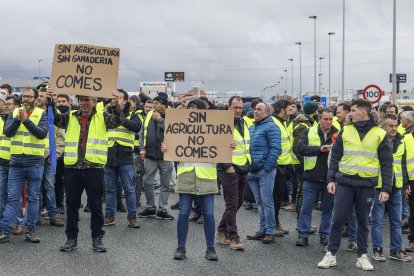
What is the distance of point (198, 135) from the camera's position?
793cm

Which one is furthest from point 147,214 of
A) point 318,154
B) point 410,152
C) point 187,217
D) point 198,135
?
point 410,152

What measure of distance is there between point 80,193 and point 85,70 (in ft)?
5.45

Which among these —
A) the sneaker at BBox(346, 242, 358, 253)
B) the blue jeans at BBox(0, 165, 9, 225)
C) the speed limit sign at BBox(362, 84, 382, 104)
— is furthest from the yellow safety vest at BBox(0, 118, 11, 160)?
the speed limit sign at BBox(362, 84, 382, 104)

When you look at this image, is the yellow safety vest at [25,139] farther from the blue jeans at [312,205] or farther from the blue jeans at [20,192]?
the blue jeans at [312,205]

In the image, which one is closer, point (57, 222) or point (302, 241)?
point (302, 241)

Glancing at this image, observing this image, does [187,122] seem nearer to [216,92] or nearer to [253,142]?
[253,142]

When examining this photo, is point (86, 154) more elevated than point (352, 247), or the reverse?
point (86, 154)

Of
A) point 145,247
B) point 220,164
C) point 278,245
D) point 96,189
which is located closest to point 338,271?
point 278,245

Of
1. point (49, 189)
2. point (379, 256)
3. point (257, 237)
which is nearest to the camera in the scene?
point (379, 256)

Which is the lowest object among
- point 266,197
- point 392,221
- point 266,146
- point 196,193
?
point 392,221

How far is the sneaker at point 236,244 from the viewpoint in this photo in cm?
847

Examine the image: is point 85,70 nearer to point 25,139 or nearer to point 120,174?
point 25,139

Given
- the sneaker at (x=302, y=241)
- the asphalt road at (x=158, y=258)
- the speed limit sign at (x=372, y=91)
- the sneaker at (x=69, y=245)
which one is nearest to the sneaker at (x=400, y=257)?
the asphalt road at (x=158, y=258)

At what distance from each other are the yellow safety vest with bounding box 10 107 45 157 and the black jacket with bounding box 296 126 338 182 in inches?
152
